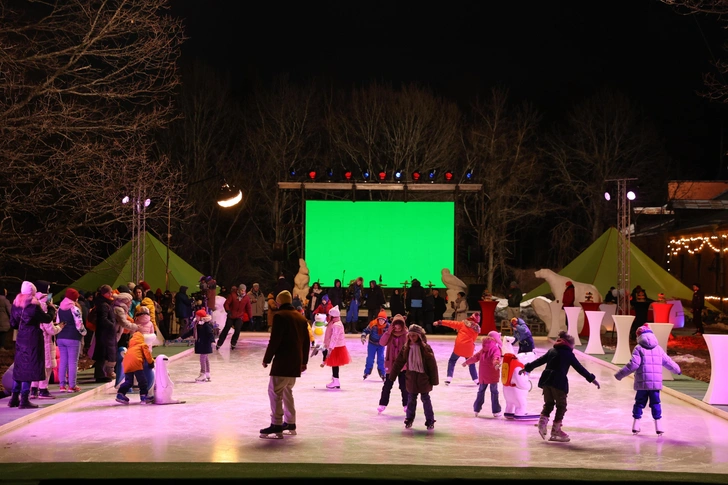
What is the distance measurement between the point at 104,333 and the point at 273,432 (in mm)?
4661

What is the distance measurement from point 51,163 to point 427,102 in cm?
3010

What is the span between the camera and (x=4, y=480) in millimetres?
7254

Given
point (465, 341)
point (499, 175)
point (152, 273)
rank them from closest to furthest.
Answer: point (465, 341) < point (152, 273) < point (499, 175)

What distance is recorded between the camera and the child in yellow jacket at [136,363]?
11.7m

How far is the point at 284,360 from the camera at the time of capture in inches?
370

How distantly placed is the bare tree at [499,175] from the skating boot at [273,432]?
1249 inches

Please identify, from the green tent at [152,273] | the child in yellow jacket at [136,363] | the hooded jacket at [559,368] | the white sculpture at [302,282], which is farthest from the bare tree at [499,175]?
the hooded jacket at [559,368]

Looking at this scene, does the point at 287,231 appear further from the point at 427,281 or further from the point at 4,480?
the point at 4,480

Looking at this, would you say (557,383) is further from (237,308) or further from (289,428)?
(237,308)

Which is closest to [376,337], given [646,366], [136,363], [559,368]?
[136,363]

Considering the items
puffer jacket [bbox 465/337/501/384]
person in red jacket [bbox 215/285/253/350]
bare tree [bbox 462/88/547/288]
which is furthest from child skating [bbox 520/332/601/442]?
bare tree [bbox 462/88/547/288]

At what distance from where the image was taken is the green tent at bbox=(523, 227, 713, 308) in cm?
2861

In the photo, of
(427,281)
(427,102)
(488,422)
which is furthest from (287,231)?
(488,422)

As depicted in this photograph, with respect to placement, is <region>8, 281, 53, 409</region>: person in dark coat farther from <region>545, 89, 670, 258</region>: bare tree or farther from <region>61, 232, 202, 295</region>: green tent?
<region>545, 89, 670, 258</region>: bare tree
